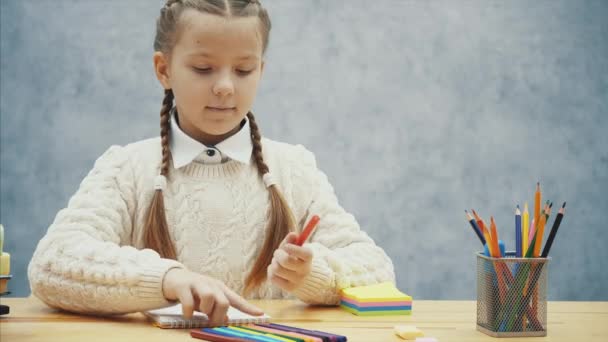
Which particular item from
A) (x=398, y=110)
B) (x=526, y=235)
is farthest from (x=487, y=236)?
(x=398, y=110)

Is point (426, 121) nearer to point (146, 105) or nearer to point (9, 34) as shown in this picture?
point (146, 105)

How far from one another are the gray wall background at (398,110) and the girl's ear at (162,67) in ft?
4.81

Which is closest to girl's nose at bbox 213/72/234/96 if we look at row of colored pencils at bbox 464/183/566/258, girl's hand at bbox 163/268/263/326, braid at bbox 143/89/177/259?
braid at bbox 143/89/177/259

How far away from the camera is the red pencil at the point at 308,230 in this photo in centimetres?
104

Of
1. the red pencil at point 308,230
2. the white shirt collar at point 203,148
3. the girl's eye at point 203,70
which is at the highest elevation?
the girl's eye at point 203,70

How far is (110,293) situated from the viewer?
1.14 metres

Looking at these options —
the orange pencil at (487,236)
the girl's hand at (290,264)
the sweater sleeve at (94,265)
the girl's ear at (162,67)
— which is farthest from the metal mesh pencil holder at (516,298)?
the girl's ear at (162,67)

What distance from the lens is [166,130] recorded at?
1.49 m

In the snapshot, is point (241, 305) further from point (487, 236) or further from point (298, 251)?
point (487, 236)

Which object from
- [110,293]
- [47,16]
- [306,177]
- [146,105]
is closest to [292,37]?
[146,105]

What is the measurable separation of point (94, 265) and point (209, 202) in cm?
31

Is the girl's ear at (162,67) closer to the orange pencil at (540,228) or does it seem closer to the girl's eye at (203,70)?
the girl's eye at (203,70)

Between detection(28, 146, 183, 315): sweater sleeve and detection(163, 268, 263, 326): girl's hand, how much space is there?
3 centimetres

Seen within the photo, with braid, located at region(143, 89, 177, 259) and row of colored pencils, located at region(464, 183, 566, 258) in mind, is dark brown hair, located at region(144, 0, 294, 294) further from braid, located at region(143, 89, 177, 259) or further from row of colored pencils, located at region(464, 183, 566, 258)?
row of colored pencils, located at region(464, 183, 566, 258)
